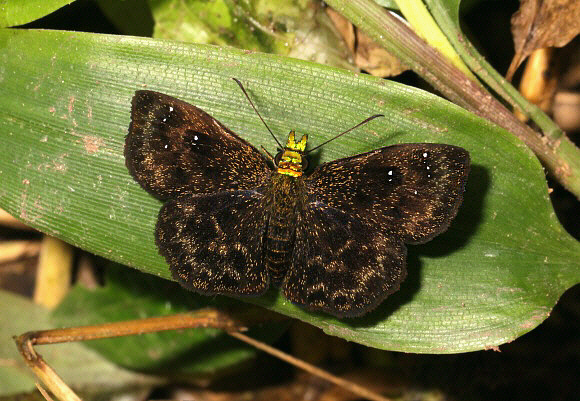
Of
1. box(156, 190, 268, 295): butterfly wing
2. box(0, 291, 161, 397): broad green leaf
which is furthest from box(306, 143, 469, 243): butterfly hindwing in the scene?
→ box(0, 291, 161, 397): broad green leaf

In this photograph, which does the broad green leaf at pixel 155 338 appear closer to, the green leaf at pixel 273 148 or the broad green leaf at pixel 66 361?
the broad green leaf at pixel 66 361

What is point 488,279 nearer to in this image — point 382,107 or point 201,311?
point 382,107

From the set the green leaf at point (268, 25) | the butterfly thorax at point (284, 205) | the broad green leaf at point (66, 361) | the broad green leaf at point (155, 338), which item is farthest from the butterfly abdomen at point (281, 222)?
the broad green leaf at point (66, 361)

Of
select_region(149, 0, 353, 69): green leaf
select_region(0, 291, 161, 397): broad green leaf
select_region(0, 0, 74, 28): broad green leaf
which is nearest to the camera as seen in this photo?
select_region(0, 0, 74, 28): broad green leaf

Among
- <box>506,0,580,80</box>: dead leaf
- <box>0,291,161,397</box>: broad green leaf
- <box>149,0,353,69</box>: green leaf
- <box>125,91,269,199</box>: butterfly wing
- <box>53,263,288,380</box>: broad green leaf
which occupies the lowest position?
<box>0,291,161,397</box>: broad green leaf

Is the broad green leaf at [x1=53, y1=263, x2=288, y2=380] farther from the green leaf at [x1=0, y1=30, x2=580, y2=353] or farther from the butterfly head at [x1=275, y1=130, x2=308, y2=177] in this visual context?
the butterfly head at [x1=275, y1=130, x2=308, y2=177]

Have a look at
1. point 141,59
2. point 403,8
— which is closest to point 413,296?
point 403,8
